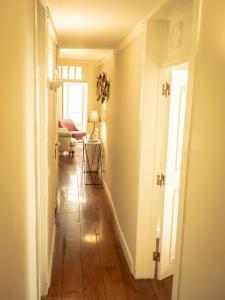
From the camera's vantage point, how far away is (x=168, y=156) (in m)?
2.70

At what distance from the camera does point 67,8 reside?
Answer: 2324 mm

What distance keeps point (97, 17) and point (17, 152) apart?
1640 mm

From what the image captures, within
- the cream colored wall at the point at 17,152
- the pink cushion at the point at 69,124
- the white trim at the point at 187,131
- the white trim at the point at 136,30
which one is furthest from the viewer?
the pink cushion at the point at 69,124

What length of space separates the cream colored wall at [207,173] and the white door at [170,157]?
1002mm

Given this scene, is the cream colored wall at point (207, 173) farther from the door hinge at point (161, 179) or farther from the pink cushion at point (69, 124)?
the pink cushion at point (69, 124)

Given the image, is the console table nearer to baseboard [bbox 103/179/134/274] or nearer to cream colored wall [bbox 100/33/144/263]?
baseboard [bbox 103/179/134/274]

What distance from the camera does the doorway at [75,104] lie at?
35.1ft

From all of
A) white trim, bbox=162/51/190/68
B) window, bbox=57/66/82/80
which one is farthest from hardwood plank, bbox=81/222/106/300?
window, bbox=57/66/82/80

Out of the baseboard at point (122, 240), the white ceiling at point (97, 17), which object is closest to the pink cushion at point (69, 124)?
the baseboard at point (122, 240)

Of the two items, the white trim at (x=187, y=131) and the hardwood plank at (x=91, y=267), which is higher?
the white trim at (x=187, y=131)

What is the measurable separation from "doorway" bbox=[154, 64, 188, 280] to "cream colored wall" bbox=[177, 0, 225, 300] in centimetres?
100

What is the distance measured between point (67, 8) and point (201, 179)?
164cm

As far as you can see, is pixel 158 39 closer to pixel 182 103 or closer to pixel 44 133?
pixel 182 103

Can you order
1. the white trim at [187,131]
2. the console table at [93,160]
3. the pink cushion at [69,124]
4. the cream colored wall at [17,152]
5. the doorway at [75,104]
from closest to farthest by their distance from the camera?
the cream colored wall at [17,152] < the white trim at [187,131] < the console table at [93,160] < the pink cushion at [69,124] < the doorway at [75,104]
